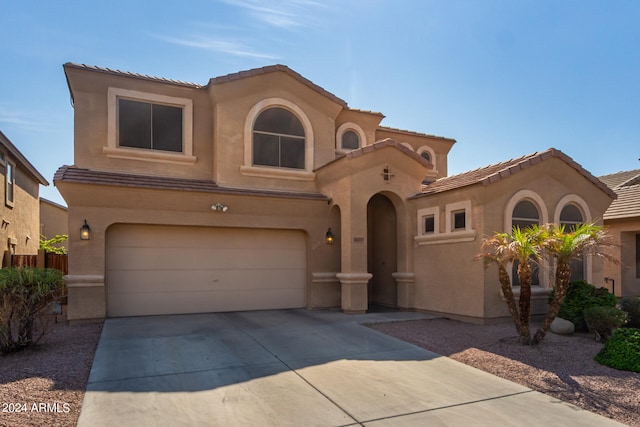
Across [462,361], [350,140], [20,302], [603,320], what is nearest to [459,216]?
[603,320]

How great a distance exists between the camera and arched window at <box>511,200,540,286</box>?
10688mm

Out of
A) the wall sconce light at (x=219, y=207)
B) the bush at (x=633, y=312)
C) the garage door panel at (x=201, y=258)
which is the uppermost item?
the wall sconce light at (x=219, y=207)

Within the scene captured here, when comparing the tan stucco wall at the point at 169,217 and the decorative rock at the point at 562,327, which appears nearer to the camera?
the decorative rock at the point at 562,327

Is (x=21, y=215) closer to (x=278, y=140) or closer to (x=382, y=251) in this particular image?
(x=278, y=140)

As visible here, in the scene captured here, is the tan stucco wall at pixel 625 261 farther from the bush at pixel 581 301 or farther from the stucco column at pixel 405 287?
the stucco column at pixel 405 287

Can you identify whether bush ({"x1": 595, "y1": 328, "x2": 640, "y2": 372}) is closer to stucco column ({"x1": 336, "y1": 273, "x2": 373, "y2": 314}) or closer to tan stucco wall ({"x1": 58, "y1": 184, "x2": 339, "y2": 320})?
stucco column ({"x1": 336, "y1": 273, "x2": 373, "y2": 314})

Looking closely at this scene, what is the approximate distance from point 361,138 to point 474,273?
710 cm

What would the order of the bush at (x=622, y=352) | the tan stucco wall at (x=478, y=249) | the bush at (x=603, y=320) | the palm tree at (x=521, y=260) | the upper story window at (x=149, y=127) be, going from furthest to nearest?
the upper story window at (x=149, y=127) < the tan stucco wall at (x=478, y=249) < the bush at (x=603, y=320) < the palm tree at (x=521, y=260) < the bush at (x=622, y=352)

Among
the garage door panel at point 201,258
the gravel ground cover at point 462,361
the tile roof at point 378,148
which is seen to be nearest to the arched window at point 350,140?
the tile roof at point 378,148

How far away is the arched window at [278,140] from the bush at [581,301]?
7936mm

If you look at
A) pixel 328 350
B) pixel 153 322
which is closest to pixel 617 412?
pixel 328 350

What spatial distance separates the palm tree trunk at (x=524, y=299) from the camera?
25.7 ft

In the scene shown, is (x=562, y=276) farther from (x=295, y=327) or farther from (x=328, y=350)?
(x=295, y=327)

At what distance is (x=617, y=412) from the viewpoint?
5.14 metres
